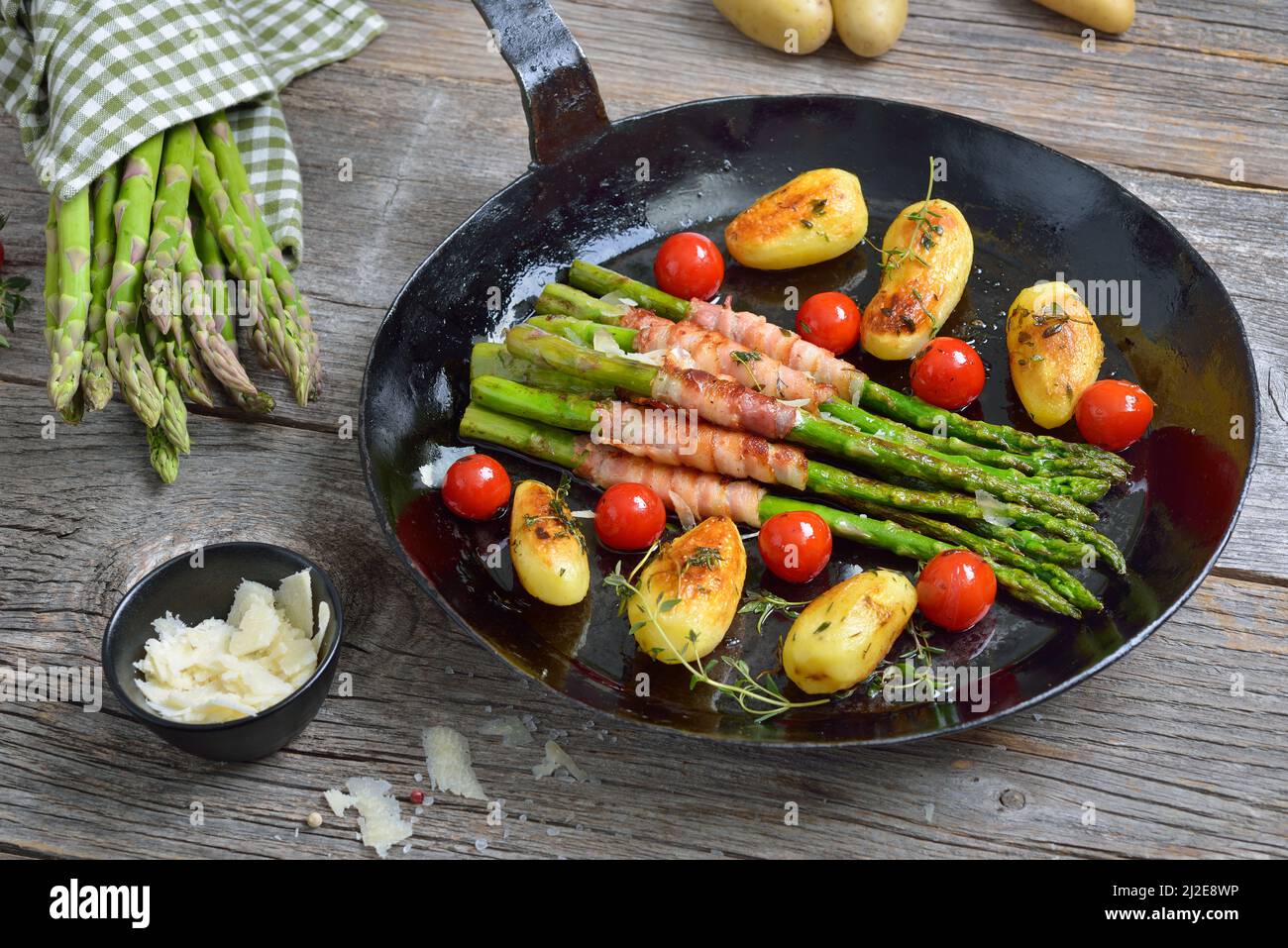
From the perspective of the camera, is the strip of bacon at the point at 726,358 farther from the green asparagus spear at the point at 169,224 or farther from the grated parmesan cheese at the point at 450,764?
the green asparagus spear at the point at 169,224

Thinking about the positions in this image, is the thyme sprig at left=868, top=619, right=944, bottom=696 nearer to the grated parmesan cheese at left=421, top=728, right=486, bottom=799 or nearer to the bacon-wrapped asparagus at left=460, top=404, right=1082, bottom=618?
the bacon-wrapped asparagus at left=460, top=404, right=1082, bottom=618

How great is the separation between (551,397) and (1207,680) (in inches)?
79.8

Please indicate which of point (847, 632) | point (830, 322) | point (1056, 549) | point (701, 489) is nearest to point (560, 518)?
point (701, 489)

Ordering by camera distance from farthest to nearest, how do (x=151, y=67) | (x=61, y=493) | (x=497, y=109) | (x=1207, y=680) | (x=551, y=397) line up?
(x=497, y=109) → (x=151, y=67) → (x=61, y=493) → (x=551, y=397) → (x=1207, y=680)

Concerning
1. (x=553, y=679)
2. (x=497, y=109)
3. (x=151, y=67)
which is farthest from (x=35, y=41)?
(x=553, y=679)

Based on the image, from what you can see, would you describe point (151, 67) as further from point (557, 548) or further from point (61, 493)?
point (557, 548)

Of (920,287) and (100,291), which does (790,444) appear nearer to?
(920,287)

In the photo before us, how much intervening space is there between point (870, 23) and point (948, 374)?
6.99 ft

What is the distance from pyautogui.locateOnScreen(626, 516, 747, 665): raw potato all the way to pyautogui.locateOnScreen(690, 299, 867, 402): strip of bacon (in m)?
0.75

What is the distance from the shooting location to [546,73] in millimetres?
4105

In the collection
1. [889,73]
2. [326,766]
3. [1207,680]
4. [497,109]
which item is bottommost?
[326,766]

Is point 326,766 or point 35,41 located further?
point 35,41

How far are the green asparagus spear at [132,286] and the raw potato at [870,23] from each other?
2823 mm

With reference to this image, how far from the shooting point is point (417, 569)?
3193mm
